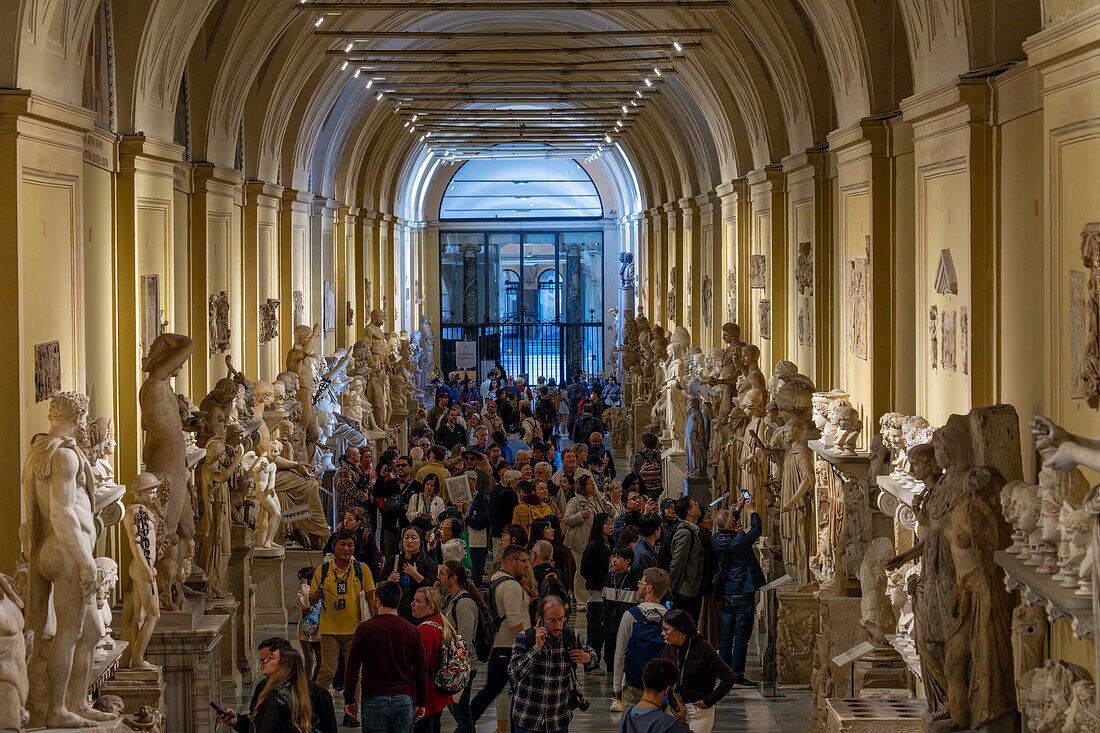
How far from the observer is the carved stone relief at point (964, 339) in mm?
9922

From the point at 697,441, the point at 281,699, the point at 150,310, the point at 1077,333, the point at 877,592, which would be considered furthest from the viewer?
the point at 697,441

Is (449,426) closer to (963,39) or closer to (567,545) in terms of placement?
(567,545)

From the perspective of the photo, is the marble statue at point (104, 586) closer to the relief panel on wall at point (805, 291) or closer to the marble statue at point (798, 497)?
the marble statue at point (798, 497)

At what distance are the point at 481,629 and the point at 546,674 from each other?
46.1 inches

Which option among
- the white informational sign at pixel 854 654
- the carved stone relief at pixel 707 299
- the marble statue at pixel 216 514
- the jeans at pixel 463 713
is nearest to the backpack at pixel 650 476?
the marble statue at pixel 216 514

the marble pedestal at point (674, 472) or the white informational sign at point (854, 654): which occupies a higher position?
the marble pedestal at point (674, 472)

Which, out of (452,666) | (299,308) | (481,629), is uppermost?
(299,308)

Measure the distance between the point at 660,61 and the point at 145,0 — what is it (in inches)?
447

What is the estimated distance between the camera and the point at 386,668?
8836mm

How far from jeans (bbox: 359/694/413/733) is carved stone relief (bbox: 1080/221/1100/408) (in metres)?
4.38

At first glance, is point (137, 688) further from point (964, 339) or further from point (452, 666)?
point (964, 339)

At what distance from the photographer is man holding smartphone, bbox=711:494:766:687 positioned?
12.3 m

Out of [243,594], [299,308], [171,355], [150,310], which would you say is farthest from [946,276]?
[299,308]

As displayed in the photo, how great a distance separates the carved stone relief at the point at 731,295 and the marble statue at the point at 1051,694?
1363 centimetres
